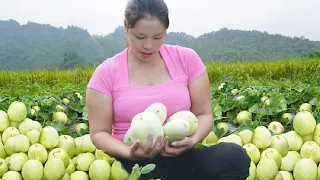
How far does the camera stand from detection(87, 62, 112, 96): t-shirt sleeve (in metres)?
2.13

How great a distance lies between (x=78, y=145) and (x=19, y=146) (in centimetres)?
41

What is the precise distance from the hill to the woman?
24.3m

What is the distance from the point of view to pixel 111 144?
6.76ft

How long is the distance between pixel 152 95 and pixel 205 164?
1.34ft

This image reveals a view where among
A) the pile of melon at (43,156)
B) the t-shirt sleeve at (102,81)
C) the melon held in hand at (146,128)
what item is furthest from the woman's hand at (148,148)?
the pile of melon at (43,156)

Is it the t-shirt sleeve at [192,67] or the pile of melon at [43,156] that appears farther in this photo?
the pile of melon at [43,156]

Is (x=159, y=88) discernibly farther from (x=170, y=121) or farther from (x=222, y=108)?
(x=222, y=108)

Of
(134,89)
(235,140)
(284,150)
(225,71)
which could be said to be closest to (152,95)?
(134,89)

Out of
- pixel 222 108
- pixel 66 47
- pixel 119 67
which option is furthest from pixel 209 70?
pixel 66 47

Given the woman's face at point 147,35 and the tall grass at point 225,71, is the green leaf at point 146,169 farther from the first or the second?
the tall grass at point 225,71

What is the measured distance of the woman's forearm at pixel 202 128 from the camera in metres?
2.12

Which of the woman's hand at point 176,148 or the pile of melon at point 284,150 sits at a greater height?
the woman's hand at point 176,148

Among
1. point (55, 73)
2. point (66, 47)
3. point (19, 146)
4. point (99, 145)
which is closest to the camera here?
point (99, 145)

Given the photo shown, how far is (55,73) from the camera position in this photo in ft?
34.0
